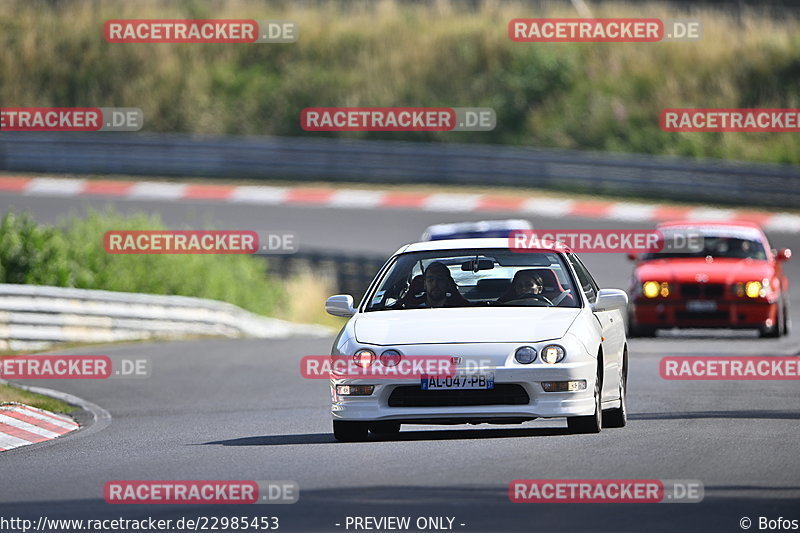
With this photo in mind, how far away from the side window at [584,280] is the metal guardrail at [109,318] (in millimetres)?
10185

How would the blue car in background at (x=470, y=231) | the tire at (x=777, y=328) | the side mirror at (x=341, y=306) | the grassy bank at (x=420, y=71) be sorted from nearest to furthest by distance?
the side mirror at (x=341, y=306)
the tire at (x=777, y=328)
the blue car in background at (x=470, y=231)
the grassy bank at (x=420, y=71)

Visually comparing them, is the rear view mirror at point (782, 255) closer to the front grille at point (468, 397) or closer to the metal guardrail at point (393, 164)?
the front grille at point (468, 397)

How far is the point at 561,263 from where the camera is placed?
11734mm

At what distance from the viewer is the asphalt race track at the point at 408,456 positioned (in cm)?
794

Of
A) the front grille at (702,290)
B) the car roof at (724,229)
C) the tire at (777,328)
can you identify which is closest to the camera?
the front grille at (702,290)

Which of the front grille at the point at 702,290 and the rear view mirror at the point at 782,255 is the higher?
the rear view mirror at the point at 782,255

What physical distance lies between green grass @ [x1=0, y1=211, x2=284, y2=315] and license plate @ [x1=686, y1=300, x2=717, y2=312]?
877 cm

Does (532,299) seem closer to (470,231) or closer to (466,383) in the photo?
(466,383)

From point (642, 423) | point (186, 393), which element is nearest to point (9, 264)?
point (186, 393)

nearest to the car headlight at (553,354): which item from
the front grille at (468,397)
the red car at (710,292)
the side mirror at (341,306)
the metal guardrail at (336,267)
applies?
the front grille at (468,397)

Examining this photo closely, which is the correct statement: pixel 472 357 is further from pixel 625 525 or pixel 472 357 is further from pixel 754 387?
pixel 754 387

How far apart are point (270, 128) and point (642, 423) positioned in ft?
112

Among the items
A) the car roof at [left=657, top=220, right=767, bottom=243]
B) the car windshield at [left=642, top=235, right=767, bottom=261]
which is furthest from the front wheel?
the car roof at [left=657, top=220, right=767, bottom=243]

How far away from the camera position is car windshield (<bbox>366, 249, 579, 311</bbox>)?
11.5 m
